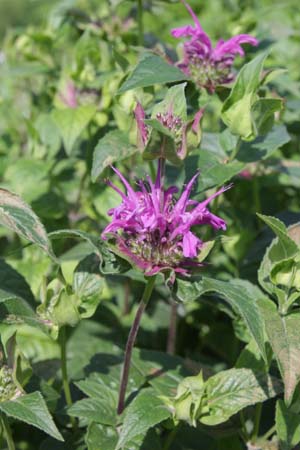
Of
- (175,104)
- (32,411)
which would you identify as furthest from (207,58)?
(32,411)

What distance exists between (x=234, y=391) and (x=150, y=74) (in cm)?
42

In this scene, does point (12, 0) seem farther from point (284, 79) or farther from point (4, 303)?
point (4, 303)

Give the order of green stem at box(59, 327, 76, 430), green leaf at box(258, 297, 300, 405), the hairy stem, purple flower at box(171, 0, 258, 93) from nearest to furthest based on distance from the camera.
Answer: green leaf at box(258, 297, 300, 405) → green stem at box(59, 327, 76, 430) → purple flower at box(171, 0, 258, 93) → the hairy stem

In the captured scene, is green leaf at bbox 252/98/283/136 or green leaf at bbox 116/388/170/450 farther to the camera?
green leaf at bbox 252/98/283/136

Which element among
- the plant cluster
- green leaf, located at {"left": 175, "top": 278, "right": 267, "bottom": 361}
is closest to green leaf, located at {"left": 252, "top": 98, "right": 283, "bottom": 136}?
the plant cluster

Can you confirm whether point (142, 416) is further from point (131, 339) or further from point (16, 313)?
point (16, 313)

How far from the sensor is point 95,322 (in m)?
1.43

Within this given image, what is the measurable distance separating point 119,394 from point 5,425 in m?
0.16

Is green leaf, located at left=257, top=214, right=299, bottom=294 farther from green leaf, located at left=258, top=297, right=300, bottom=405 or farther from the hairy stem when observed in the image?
the hairy stem

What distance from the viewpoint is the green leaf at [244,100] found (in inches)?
37.4

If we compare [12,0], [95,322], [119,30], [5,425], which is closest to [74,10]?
[119,30]

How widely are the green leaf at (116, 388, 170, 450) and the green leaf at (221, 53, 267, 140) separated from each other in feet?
1.21

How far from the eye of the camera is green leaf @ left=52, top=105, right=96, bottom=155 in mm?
1272

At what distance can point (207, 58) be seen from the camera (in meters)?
1.13
